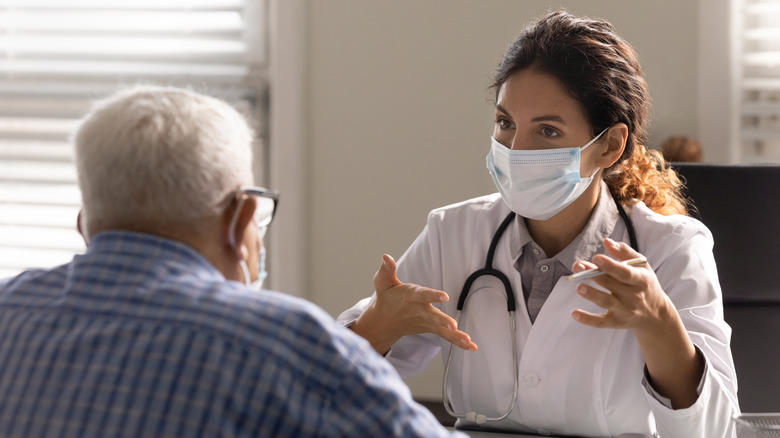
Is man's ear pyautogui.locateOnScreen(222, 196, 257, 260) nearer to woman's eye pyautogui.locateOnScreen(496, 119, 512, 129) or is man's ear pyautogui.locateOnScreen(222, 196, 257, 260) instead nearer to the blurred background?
woman's eye pyautogui.locateOnScreen(496, 119, 512, 129)

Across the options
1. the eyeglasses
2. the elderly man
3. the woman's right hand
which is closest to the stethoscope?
the woman's right hand

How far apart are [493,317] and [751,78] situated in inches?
62.5

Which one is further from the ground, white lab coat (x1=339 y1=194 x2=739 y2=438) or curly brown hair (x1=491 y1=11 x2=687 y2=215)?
curly brown hair (x1=491 y1=11 x2=687 y2=215)

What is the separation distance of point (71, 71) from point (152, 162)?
248cm

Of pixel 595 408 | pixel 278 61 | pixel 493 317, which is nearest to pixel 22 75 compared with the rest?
pixel 278 61

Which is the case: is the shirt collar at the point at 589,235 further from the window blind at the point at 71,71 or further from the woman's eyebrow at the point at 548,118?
the window blind at the point at 71,71

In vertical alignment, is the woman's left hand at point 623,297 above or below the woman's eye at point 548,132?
below

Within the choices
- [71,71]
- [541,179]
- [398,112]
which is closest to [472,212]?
[541,179]

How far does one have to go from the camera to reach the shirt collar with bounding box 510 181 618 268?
1.65m

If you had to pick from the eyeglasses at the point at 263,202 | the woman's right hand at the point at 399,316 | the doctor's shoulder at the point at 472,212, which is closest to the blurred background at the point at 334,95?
the doctor's shoulder at the point at 472,212

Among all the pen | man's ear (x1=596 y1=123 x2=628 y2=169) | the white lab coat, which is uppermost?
man's ear (x1=596 y1=123 x2=628 y2=169)

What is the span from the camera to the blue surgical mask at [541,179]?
163 centimetres

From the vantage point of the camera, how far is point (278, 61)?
296 centimetres

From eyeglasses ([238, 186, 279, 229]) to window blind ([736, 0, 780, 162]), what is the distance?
205cm
